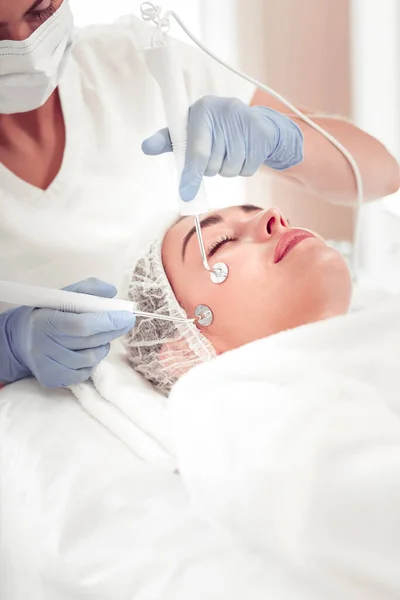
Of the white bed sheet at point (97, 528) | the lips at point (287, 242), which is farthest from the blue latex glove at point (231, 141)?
the white bed sheet at point (97, 528)

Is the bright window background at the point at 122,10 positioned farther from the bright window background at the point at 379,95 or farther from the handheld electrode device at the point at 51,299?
the handheld electrode device at the point at 51,299

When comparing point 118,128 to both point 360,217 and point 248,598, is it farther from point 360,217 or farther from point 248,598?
point 248,598

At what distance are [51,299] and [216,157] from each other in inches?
12.3

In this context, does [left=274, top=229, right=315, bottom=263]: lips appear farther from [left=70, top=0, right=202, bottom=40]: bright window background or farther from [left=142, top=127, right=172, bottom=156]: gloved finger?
[left=70, top=0, right=202, bottom=40]: bright window background

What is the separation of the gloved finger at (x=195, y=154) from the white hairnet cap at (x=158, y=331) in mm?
116

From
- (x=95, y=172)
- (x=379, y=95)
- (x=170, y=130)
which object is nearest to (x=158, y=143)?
(x=170, y=130)

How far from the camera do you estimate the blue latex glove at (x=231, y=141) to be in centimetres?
96

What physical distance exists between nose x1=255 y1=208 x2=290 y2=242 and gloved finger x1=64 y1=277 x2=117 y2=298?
0.25 meters

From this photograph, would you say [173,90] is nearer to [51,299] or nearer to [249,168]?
[249,168]

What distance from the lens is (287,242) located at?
106 centimetres

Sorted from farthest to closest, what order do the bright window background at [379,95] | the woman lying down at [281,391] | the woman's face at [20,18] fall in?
the bright window background at [379,95]
the woman's face at [20,18]
the woman lying down at [281,391]

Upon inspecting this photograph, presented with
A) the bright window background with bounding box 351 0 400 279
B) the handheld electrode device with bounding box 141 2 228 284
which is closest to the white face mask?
the handheld electrode device with bounding box 141 2 228 284

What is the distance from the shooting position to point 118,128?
1051mm

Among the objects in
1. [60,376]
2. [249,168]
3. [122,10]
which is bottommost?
[60,376]
